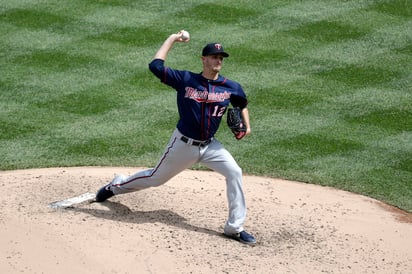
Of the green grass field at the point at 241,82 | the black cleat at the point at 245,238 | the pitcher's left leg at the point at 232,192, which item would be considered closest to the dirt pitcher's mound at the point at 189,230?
the black cleat at the point at 245,238

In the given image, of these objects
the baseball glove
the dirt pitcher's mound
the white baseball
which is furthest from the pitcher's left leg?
the white baseball

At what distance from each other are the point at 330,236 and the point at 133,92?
500cm

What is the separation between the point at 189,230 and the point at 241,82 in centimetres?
488

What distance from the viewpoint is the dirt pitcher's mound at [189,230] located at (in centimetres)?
823

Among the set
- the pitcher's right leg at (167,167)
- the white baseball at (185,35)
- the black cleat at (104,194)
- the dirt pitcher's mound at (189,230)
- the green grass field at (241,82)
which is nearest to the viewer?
the dirt pitcher's mound at (189,230)

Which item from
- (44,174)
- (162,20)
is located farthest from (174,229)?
(162,20)

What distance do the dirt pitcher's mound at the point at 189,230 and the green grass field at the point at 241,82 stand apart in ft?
2.72

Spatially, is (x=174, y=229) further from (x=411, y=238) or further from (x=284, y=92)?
(x=284, y=92)

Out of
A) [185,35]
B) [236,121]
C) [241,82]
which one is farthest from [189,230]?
[241,82]

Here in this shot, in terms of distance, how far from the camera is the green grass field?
11484mm

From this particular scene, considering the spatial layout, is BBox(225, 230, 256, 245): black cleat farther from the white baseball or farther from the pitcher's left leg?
the white baseball

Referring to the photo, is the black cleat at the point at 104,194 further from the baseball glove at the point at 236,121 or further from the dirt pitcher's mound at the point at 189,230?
the baseball glove at the point at 236,121

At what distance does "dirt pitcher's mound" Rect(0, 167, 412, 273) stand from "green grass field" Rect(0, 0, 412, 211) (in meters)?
0.83

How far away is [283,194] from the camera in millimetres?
10328
